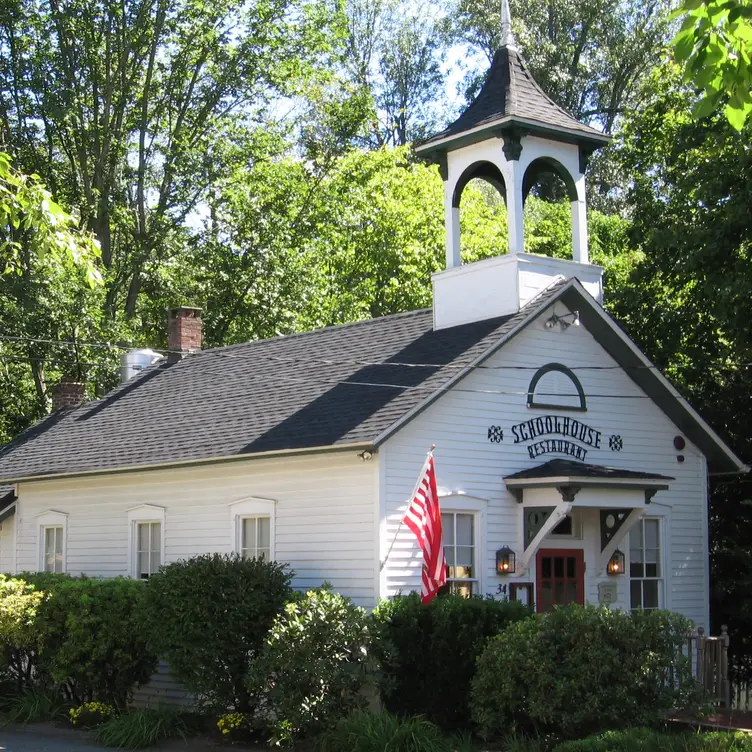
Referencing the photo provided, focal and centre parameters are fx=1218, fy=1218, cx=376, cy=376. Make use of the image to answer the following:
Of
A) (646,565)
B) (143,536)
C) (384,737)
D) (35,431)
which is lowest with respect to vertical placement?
(384,737)

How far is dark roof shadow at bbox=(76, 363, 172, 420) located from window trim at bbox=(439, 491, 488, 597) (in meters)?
9.69

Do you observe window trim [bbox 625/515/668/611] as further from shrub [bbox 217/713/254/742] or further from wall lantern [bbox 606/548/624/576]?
shrub [bbox 217/713/254/742]

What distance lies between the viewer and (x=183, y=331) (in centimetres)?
2491

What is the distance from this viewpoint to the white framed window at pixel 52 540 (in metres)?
21.4

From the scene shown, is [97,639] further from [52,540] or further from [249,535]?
[52,540]

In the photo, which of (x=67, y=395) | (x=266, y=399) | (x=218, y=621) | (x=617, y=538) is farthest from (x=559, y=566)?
(x=67, y=395)

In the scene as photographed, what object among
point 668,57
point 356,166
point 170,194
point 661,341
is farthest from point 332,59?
point 661,341

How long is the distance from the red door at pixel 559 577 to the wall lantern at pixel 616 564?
407 mm

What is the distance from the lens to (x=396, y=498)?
15.7m

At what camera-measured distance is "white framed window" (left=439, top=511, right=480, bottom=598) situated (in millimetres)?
16422

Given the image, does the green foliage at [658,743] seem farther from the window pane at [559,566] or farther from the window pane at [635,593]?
the window pane at [635,593]

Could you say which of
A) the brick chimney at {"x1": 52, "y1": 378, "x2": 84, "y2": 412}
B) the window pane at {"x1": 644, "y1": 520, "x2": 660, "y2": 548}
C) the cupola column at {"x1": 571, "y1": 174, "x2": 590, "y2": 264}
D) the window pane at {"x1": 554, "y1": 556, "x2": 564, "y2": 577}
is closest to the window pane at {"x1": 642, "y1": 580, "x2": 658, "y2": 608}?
the window pane at {"x1": 644, "y1": 520, "x2": 660, "y2": 548}

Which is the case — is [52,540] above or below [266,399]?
below

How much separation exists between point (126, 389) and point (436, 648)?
11639mm
